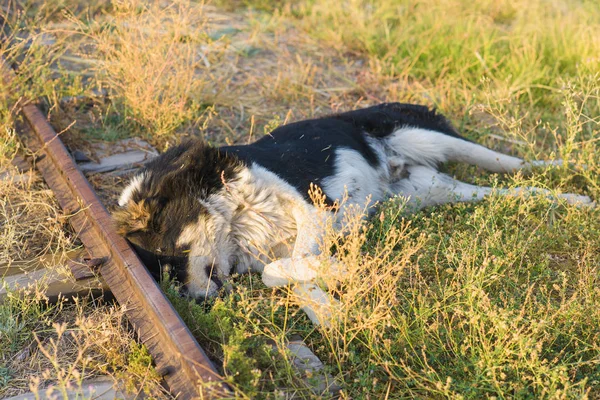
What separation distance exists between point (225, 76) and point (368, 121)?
93.1 inches

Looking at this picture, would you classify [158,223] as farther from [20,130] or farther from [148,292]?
[20,130]

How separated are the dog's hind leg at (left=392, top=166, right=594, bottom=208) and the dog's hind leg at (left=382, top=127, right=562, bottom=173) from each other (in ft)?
0.35

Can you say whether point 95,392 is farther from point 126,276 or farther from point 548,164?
point 548,164

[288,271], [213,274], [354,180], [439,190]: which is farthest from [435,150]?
[213,274]

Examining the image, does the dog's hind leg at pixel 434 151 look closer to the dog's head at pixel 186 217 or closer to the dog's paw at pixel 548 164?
the dog's paw at pixel 548 164

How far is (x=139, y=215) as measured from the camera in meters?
3.75

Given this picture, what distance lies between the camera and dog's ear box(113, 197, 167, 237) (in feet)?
12.3

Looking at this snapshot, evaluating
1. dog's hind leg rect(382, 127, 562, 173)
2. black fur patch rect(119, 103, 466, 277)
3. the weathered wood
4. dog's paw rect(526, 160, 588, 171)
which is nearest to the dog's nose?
black fur patch rect(119, 103, 466, 277)

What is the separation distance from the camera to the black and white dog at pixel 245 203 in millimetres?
3725

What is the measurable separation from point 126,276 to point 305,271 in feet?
3.36

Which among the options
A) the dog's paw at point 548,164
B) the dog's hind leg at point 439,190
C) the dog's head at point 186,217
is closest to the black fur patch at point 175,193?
the dog's head at point 186,217

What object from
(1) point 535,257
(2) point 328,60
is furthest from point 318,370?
(2) point 328,60

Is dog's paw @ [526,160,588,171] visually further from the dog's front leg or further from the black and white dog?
the dog's front leg

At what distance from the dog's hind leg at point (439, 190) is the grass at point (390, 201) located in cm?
11
